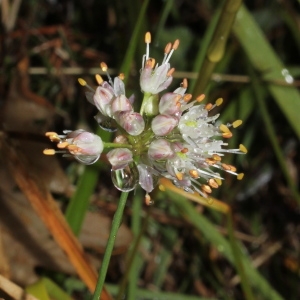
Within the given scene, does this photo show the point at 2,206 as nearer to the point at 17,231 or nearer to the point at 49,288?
the point at 17,231

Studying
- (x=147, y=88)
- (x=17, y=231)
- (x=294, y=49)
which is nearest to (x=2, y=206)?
(x=17, y=231)

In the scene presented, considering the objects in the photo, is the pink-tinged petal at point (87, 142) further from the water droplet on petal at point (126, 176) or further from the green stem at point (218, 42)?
the green stem at point (218, 42)

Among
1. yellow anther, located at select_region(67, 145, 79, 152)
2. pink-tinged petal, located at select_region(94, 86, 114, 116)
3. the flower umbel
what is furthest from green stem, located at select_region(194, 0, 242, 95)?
yellow anther, located at select_region(67, 145, 79, 152)

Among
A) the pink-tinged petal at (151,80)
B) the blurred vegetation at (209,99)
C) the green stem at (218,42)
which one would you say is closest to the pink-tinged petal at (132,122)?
the pink-tinged petal at (151,80)

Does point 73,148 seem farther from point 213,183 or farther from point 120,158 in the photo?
point 213,183

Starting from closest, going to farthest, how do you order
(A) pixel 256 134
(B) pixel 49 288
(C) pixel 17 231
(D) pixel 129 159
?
(D) pixel 129 159, (B) pixel 49 288, (C) pixel 17 231, (A) pixel 256 134

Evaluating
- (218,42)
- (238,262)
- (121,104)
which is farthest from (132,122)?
(238,262)
